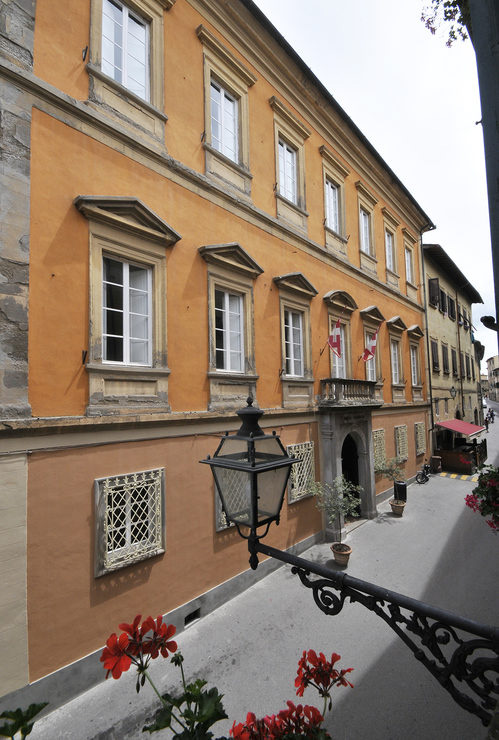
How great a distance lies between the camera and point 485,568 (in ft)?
28.7

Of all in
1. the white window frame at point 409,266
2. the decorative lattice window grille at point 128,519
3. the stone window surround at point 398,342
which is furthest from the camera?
the white window frame at point 409,266

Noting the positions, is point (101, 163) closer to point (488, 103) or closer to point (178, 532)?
point (488, 103)

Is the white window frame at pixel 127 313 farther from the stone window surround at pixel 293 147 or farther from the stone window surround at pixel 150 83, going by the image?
the stone window surround at pixel 293 147

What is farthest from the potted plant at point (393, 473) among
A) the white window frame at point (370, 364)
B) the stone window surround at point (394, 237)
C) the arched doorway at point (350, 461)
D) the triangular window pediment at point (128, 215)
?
the triangular window pediment at point (128, 215)

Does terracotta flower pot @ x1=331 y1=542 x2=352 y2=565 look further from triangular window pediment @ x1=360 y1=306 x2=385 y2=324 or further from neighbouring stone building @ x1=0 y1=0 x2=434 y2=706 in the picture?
triangular window pediment @ x1=360 y1=306 x2=385 y2=324

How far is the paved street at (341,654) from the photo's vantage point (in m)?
4.75

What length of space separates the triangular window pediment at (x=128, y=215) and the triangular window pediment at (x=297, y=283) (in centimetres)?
326

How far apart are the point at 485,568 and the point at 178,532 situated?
7.25 m

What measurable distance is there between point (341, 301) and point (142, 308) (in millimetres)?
7233

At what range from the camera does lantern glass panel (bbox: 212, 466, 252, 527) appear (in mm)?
2516

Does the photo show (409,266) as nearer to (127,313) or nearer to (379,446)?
(379,446)

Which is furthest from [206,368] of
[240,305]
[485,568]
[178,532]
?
[485,568]

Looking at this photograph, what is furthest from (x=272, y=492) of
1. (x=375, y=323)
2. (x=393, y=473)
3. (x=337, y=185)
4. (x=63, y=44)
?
(x=375, y=323)

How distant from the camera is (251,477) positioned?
244 centimetres
